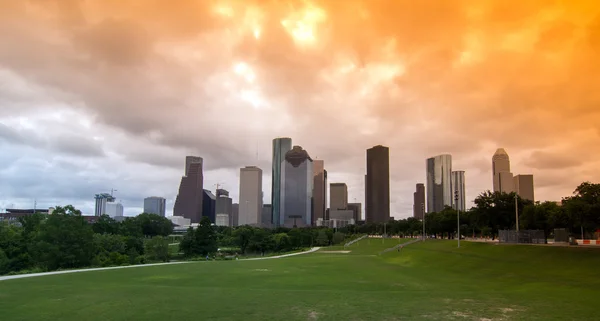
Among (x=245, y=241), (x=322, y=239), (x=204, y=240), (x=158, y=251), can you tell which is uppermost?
(x=204, y=240)

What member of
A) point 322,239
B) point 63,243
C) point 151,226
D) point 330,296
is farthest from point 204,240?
point 151,226

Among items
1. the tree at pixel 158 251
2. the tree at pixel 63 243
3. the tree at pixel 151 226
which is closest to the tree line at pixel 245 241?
the tree at pixel 158 251

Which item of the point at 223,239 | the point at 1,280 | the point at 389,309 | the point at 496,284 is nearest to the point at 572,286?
the point at 496,284

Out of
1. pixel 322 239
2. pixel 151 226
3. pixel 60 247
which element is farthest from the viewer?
pixel 151 226

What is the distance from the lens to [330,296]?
24047mm

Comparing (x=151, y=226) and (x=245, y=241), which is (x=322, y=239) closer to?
(x=245, y=241)

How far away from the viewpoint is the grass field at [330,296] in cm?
1845

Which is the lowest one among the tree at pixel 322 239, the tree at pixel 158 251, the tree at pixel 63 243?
the tree at pixel 322 239

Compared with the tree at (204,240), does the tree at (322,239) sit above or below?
below

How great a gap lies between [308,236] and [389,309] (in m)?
126

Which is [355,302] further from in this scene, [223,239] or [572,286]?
[223,239]

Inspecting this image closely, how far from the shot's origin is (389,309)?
63.1 feet

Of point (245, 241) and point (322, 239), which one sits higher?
point (245, 241)

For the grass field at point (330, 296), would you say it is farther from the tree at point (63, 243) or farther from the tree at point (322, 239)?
the tree at point (322, 239)
